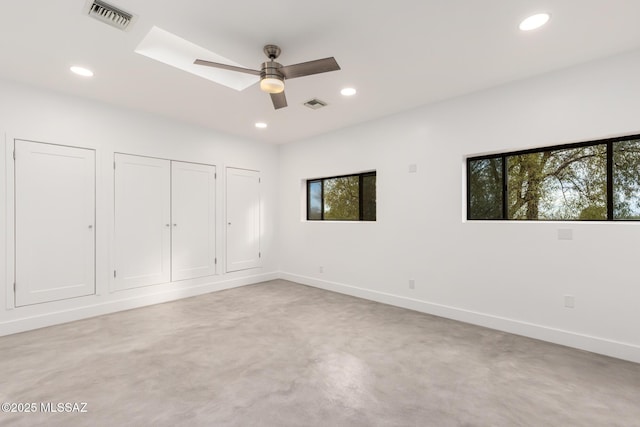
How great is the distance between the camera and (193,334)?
9.99ft

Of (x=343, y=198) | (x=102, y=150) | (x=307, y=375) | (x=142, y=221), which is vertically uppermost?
(x=102, y=150)

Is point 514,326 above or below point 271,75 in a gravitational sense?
below

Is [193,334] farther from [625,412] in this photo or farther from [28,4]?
[625,412]

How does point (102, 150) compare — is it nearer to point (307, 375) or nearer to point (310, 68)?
point (310, 68)

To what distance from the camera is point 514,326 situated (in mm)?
3068

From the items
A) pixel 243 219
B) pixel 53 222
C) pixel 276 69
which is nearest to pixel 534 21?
pixel 276 69

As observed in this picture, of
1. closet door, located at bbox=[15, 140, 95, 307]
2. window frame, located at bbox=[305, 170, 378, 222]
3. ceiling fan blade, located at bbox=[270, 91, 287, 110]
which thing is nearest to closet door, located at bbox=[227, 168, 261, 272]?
window frame, located at bbox=[305, 170, 378, 222]

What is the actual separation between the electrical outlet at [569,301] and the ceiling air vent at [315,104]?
3276 millimetres

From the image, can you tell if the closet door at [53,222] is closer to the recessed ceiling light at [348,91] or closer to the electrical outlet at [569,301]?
the recessed ceiling light at [348,91]

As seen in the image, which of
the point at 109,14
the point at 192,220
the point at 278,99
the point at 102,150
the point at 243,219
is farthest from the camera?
the point at 243,219

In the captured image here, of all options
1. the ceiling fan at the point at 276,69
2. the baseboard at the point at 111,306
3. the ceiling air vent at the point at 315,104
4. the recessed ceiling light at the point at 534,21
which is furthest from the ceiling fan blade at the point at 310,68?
the baseboard at the point at 111,306

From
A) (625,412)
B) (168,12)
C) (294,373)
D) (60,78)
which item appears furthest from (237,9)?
(625,412)

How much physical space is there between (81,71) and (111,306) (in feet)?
8.96

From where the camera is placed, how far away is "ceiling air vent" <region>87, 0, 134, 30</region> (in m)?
2.01
